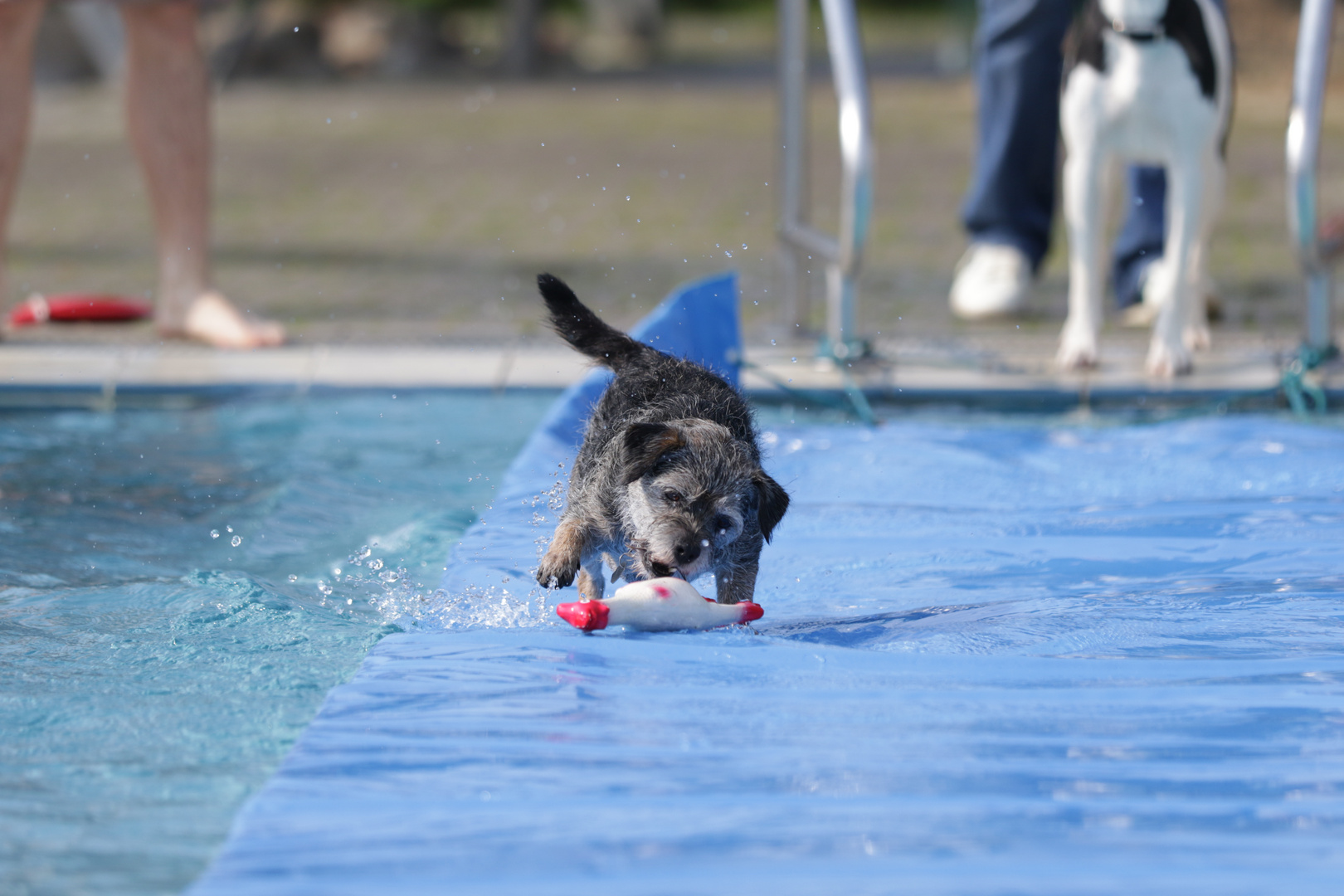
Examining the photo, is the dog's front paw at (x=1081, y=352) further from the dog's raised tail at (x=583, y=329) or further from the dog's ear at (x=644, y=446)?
the dog's ear at (x=644, y=446)

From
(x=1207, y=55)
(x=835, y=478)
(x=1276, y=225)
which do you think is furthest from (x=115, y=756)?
(x=1276, y=225)

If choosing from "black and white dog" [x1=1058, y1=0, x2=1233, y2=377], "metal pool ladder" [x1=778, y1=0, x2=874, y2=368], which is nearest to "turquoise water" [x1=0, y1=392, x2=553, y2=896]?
"metal pool ladder" [x1=778, y1=0, x2=874, y2=368]

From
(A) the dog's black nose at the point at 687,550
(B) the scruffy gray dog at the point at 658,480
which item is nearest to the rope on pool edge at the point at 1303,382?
(B) the scruffy gray dog at the point at 658,480

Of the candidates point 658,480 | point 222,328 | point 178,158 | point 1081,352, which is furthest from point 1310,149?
point 178,158

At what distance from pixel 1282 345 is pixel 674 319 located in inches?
98.5

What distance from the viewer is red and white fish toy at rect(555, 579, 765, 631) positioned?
10.1 feet

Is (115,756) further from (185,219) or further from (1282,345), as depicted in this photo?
(1282,345)

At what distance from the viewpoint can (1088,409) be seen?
5.56 metres

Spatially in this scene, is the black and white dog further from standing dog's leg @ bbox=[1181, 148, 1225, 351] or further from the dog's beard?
the dog's beard

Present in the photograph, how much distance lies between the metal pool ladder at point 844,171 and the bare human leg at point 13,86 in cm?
303

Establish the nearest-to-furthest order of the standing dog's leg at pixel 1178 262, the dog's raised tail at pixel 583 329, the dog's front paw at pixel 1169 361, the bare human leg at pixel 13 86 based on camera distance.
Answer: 1. the dog's raised tail at pixel 583 329
2. the standing dog's leg at pixel 1178 262
3. the dog's front paw at pixel 1169 361
4. the bare human leg at pixel 13 86

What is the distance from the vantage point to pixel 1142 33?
526cm

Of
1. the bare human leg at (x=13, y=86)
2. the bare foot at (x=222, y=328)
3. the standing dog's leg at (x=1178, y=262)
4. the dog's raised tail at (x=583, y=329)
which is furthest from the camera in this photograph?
the bare foot at (x=222, y=328)

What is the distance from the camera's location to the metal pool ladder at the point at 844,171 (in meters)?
5.36
